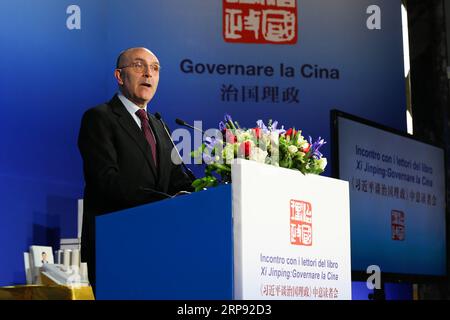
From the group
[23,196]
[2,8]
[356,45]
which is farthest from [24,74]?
[356,45]

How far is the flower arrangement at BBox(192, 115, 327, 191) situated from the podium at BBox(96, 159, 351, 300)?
10 centimetres

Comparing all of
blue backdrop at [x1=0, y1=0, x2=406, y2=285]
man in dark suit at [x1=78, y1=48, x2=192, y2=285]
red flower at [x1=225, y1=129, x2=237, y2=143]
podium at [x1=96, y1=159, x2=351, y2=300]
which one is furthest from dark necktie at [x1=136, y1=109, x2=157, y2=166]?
red flower at [x1=225, y1=129, x2=237, y2=143]

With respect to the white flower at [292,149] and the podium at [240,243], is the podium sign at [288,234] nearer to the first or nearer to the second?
the podium at [240,243]

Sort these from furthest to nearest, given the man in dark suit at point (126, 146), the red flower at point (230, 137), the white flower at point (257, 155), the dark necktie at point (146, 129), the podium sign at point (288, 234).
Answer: the dark necktie at point (146, 129), the man in dark suit at point (126, 146), the red flower at point (230, 137), the white flower at point (257, 155), the podium sign at point (288, 234)

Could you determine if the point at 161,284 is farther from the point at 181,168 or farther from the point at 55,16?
the point at 55,16

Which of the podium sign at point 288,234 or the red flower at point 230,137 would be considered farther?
the red flower at point 230,137

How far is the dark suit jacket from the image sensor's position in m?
4.36

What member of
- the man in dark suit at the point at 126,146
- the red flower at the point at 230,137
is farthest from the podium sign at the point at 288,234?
the man in dark suit at the point at 126,146

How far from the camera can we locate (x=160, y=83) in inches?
214

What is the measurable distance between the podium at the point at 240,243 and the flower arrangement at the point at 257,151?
0.10 metres

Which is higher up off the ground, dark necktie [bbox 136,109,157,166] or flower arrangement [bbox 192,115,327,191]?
dark necktie [bbox 136,109,157,166]

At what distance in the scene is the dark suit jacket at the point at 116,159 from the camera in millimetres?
4355

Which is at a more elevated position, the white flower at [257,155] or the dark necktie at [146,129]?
the dark necktie at [146,129]

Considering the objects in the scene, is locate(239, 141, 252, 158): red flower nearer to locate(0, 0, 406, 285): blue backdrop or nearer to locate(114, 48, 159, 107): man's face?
locate(114, 48, 159, 107): man's face
